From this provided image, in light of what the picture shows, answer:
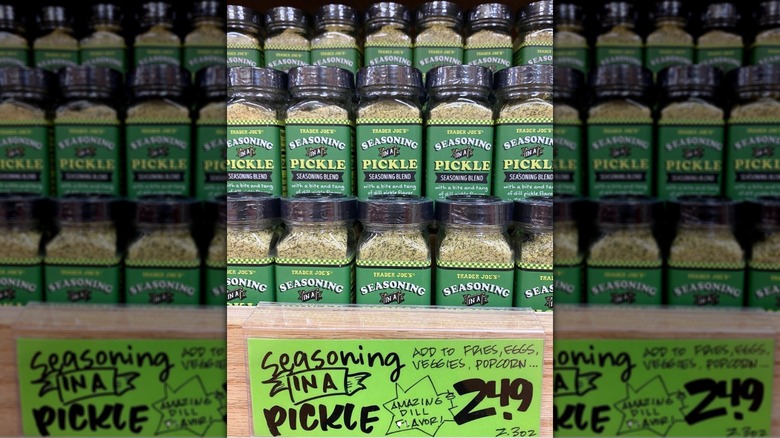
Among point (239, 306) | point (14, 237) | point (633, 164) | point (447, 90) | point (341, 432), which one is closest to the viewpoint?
point (633, 164)

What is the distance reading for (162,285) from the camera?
367 millimetres

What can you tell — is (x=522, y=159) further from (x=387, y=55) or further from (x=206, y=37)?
(x=206, y=37)

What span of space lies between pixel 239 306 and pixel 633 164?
0.61m

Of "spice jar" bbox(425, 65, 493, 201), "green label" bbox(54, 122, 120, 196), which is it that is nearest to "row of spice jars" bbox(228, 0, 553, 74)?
"spice jar" bbox(425, 65, 493, 201)

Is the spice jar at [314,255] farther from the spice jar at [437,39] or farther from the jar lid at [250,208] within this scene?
the spice jar at [437,39]

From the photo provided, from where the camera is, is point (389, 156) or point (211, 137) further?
point (389, 156)

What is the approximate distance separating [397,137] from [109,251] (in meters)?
0.56

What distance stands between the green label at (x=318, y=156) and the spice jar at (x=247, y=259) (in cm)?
10

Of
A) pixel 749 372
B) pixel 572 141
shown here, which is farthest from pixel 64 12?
pixel 749 372

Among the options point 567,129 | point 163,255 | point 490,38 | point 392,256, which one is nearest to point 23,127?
point 163,255

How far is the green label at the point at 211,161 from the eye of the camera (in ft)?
1.10

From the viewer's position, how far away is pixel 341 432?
68 cm

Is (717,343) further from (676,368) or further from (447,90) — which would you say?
(447,90)

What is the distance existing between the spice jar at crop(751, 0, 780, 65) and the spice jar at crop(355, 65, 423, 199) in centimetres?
55
